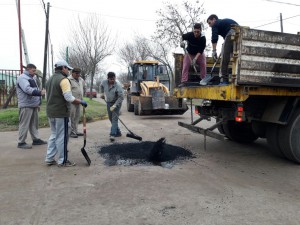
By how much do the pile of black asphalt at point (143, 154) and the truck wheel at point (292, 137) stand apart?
5.93 feet

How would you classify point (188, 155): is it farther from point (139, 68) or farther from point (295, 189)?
point (139, 68)

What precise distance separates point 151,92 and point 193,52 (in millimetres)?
6733

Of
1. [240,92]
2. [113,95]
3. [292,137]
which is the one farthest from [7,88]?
[292,137]

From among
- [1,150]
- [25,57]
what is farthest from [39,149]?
[25,57]

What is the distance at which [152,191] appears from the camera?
4.33 meters

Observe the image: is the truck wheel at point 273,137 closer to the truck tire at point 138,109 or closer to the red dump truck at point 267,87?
the red dump truck at point 267,87

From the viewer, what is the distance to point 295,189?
4574 mm

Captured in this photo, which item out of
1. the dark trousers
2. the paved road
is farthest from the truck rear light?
the paved road

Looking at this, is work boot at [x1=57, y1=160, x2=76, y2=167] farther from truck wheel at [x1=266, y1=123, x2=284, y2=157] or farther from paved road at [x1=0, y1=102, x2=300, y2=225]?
truck wheel at [x1=266, y1=123, x2=284, y2=157]

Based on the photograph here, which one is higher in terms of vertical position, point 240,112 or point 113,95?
point 113,95

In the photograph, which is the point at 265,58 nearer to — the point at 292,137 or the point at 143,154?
the point at 292,137

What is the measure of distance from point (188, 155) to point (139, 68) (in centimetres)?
1024

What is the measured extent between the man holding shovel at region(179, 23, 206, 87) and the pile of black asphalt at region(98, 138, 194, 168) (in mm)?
1738

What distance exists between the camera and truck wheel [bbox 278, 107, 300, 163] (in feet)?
18.8
